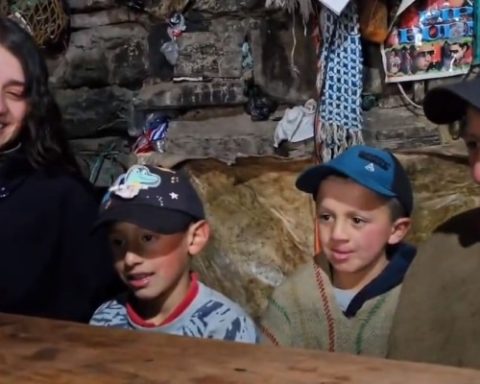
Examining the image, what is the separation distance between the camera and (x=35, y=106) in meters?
1.61

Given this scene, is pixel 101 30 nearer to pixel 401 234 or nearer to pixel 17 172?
pixel 17 172

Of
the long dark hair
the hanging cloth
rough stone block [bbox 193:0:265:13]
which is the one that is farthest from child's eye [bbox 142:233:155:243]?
rough stone block [bbox 193:0:265:13]

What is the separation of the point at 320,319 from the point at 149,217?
30cm

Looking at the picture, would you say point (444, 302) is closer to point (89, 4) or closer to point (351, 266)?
point (351, 266)

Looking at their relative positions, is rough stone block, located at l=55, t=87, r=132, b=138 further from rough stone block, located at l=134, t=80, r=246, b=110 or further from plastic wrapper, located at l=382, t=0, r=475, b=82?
plastic wrapper, located at l=382, t=0, r=475, b=82

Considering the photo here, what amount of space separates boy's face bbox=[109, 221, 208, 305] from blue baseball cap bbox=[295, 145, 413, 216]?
22cm

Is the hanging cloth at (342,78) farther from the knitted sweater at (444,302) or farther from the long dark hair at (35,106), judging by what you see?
the knitted sweater at (444,302)

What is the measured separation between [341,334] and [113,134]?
4.93 ft

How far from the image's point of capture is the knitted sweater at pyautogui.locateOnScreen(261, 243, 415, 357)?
142cm

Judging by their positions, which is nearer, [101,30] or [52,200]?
[52,200]

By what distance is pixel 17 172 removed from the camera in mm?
1635

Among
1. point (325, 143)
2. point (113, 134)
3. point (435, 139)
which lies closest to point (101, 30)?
point (113, 134)

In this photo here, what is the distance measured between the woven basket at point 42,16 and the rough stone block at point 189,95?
0.33 m

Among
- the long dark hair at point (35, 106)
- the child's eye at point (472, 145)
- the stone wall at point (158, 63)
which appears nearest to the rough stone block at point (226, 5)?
the stone wall at point (158, 63)
